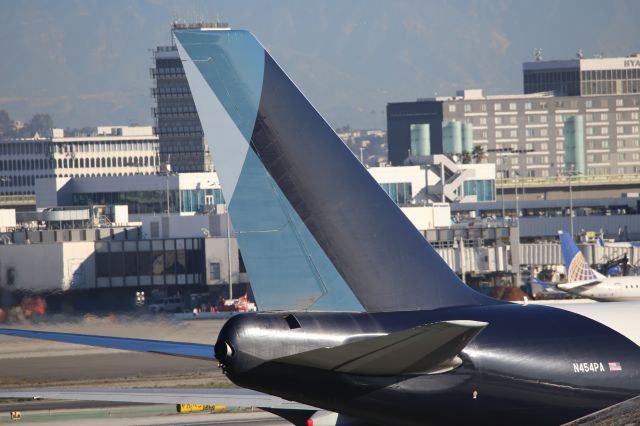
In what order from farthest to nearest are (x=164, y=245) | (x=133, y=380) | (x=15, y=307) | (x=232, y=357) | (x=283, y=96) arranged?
(x=164, y=245), (x=15, y=307), (x=133, y=380), (x=283, y=96), (x=232, y=357)

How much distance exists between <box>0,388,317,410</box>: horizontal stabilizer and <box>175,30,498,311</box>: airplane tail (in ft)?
15.4

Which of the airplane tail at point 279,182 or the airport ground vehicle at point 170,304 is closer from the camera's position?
the airplane tail at point 279,182

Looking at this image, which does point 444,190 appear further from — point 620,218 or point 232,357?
point 232,357

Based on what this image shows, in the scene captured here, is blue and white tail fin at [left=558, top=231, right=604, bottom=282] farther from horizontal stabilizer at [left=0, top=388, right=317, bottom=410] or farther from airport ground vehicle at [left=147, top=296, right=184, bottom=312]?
horizontal stabilizer at [left=0, top=388, right=317, bottom=410]

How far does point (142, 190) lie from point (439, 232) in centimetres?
4127

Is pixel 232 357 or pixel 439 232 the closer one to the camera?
pixel 232 357

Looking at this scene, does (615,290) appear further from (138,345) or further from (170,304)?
(138,345)

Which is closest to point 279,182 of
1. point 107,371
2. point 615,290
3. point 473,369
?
point 473,369

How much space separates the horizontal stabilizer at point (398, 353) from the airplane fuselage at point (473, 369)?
514mm

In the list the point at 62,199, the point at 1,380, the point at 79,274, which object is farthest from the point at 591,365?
the point at 62,199

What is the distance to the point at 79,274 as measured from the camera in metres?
88.8

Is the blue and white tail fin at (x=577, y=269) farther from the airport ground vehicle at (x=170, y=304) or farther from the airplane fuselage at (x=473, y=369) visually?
the airplane fuselage at (x=473, y=369)

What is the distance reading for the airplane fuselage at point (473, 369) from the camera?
743 inches

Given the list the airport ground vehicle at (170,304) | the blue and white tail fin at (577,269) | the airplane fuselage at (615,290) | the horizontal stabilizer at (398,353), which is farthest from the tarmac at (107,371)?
the airplane fuselage at (615,290)
